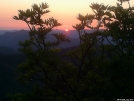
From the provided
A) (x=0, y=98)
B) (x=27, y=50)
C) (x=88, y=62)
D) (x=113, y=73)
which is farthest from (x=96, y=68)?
(x=0, y=98)

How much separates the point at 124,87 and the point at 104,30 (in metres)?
5.06

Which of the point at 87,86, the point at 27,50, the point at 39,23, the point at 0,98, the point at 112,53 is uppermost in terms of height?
the point at 39,23

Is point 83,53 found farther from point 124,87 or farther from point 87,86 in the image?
point 124,87

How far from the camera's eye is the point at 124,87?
38.1ft

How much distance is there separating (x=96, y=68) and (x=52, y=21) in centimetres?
499

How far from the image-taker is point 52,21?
14.2m

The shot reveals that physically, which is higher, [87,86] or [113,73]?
[113,73]

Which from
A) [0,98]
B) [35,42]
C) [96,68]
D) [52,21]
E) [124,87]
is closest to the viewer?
[124,87]

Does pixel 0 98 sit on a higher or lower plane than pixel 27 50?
lower

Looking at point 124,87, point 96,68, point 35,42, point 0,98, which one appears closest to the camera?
point 124,87

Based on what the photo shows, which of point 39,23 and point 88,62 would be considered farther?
point 88,62

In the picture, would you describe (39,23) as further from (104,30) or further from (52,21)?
(104,30)

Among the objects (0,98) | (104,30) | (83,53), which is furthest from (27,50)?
(0,98)

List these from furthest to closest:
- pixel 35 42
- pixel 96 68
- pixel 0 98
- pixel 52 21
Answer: pixel 0 98 → pixel 96 68 → pixel 35 42 → pixel 52 21
